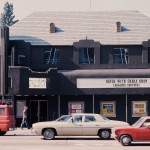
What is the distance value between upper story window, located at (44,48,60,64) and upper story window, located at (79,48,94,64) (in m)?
2.13

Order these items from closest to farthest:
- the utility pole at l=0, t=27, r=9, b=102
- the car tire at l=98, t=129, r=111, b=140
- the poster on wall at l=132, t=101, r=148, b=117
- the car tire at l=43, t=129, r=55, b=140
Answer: the car tire at l=43, t=129, r=55, b=140, the car tire at l=98, t=129, r=111, b=140, the utility pole at l=0, t=27, r=9, b=102, the poster on wall at l=132, t=101, r=148, b=117

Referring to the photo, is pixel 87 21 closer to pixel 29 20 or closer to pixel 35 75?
pixel 29 20

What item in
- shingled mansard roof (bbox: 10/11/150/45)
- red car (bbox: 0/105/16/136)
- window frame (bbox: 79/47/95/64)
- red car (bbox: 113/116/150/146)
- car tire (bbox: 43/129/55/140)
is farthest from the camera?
shingled mansard roof (bbox: 10/11/150/45)

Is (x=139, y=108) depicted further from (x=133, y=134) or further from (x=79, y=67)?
(x=133, y=134)

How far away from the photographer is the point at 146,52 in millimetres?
42000

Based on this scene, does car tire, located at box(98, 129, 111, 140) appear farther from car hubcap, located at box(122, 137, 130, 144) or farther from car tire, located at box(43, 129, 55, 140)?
car hubcap, located at box(122, 137, 130, 144)

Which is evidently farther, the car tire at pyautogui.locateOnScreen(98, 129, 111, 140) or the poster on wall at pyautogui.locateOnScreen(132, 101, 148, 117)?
the poster on wall at pyautogui.locateOnScreen(132, 101, 148, 117)

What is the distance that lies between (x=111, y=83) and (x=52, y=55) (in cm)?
667

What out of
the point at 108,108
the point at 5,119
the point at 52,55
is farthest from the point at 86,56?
the point at 5,119

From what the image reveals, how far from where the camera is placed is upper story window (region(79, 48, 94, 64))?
138 feet

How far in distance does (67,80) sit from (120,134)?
58.5 ft

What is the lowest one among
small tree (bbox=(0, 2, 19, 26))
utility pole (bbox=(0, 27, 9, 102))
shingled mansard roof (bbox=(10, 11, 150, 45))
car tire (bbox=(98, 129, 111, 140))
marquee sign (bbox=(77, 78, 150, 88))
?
car tire (bbox=(98, 129, 111, 140))

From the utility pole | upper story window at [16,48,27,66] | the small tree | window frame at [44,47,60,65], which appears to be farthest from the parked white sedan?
the small tree

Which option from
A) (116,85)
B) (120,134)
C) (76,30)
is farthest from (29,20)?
(120,134)
